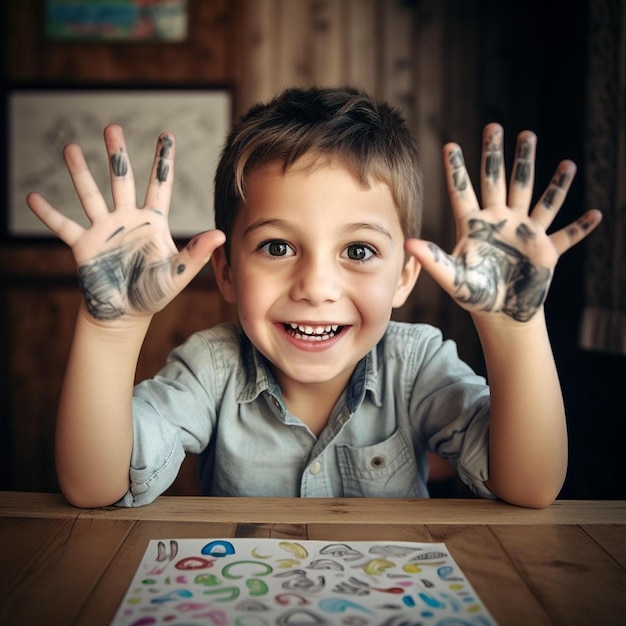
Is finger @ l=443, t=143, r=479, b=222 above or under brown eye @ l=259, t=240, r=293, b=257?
above

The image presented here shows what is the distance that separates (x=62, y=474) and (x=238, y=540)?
0.89ft

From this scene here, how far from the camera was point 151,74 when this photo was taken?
10.4ft

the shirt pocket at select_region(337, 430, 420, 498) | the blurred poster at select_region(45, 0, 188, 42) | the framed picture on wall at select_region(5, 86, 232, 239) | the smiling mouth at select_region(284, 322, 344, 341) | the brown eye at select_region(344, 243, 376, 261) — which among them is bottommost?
the shirt pocket at select_region(337, 430, 420, 498)

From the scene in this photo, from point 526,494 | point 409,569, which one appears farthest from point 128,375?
point 526,494

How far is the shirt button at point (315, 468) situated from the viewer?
3.59 ft

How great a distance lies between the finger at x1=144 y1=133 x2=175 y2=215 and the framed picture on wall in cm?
240

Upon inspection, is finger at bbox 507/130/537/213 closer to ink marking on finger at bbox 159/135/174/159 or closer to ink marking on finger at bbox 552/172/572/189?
ink marking on finger at bbox 552/172/572/189

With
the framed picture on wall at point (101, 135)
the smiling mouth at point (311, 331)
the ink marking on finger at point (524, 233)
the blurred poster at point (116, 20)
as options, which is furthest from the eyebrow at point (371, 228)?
the blurred poster at point (116, 20)

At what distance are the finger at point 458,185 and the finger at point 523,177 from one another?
5cm

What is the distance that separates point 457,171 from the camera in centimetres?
83

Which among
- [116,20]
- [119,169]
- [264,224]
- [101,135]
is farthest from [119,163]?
[116,20]

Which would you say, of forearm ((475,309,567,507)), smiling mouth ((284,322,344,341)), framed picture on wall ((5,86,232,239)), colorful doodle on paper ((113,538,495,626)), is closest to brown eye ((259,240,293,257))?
smiling mouth ((284,322,344,341))

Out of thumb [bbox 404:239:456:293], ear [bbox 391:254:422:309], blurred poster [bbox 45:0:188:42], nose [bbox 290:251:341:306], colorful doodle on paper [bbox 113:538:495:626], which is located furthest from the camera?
blurred poster [bbox 45:0:188:42]

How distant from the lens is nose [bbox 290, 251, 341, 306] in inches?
37.6
